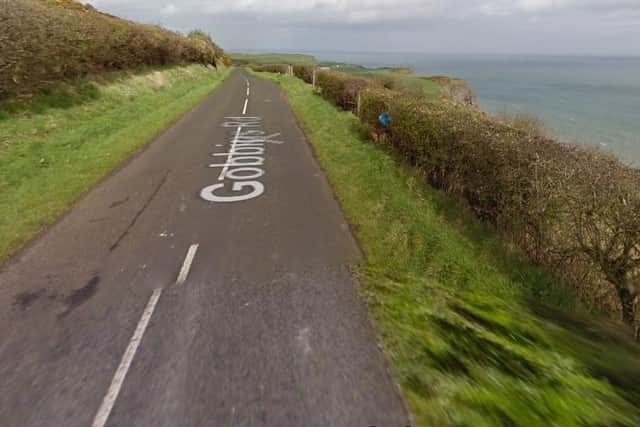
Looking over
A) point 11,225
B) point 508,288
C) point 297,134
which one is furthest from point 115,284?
point 297,134

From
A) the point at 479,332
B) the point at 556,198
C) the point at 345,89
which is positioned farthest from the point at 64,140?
the point at 556,198

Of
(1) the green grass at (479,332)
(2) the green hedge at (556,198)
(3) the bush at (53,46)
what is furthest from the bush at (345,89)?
(3) the bush at (53,46)

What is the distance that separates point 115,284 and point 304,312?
2563 mm

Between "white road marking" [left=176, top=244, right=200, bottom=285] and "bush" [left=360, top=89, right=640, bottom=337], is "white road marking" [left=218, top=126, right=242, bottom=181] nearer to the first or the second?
"white road marking" [left=176, top=244, right=200, bottom=285]

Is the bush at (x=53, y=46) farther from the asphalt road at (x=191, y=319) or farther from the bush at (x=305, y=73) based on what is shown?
the bush at (x=305, y=73)

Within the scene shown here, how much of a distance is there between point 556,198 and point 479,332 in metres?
1.91

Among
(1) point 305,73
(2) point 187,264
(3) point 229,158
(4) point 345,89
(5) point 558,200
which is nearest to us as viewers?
(5) point 558,200

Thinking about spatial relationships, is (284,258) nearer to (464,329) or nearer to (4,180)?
(464,329)

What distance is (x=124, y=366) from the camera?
10.9 feet

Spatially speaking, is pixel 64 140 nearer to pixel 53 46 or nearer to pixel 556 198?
pixel 53 46

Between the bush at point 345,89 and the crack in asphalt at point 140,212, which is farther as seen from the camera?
the bush at point 345,89

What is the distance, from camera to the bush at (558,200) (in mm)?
3797

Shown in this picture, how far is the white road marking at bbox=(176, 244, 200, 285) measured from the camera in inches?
185

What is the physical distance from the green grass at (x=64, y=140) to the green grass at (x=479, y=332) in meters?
5.73
